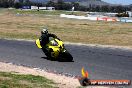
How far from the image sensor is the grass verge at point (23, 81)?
11601 millimetres

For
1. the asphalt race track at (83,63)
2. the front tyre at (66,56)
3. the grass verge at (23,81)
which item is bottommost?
the asphalt race track at (83,63)

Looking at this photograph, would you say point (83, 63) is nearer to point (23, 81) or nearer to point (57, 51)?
point (57, 51)

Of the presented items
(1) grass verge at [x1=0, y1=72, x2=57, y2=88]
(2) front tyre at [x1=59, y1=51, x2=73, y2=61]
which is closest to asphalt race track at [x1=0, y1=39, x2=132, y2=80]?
(2) front tyre at [x1=59, y1=51, x2=73, y2=61]

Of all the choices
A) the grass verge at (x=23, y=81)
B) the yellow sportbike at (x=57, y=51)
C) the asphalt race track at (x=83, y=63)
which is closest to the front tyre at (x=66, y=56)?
the yellow sportbike at (x=57, y=51)

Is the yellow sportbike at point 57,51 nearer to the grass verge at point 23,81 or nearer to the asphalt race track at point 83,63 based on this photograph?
the asphalt race track at point 83,63

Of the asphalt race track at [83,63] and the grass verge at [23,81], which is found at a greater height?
the grass verge at [23,81]

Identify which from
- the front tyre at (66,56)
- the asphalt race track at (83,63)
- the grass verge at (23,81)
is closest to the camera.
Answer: the grass verge at (23,81)

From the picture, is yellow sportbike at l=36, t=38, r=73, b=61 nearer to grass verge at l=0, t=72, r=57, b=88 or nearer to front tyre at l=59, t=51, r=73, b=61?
front tyre at l=59, t=51, r=73, b=61

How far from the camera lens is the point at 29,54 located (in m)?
20.7

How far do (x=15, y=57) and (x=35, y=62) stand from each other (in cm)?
201

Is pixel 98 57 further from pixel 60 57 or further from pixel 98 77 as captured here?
pixel 98 77

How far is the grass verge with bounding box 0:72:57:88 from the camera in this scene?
38.1 ft

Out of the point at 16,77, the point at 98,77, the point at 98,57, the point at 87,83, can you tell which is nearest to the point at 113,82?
the point at 87,83

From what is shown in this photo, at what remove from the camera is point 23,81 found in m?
12.4
